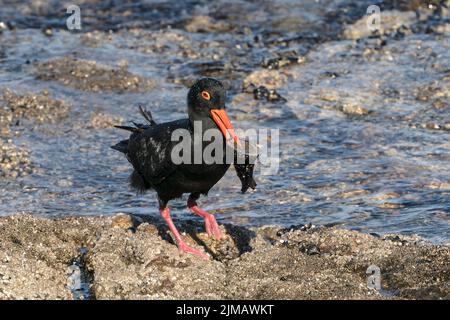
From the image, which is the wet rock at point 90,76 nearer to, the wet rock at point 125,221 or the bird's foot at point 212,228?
the wet rock at point 125,221

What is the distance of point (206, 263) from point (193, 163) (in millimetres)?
684

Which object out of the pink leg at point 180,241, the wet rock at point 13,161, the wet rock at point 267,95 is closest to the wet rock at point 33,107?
the wet rock at point 13,161

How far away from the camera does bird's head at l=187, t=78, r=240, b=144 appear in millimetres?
6367

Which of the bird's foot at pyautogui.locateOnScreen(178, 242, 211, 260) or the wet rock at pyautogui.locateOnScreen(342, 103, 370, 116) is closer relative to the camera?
the bird's foot at pyautogui.locateOnScreen(178, 242, 211, 260)

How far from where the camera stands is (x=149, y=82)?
36.3 feet

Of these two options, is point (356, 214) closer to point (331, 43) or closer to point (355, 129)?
point (355, 129)

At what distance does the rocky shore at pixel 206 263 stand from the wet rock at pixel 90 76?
4195mm

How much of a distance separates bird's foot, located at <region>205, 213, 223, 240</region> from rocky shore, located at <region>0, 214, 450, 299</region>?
0.06 m

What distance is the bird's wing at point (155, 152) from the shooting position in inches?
253

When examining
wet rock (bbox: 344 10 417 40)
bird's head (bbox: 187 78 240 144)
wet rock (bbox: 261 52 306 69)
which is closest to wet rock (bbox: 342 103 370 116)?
wet rock (bbox: 261 52 306 69)

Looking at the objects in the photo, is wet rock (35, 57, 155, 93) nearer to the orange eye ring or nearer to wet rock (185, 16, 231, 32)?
wet rock (185, 16, 231, 32)

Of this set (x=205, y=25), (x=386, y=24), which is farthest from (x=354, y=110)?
(x=205, y=25)

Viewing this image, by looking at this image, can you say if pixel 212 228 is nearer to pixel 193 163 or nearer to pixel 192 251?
pixel 192 251

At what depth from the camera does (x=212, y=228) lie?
6.68 metres
